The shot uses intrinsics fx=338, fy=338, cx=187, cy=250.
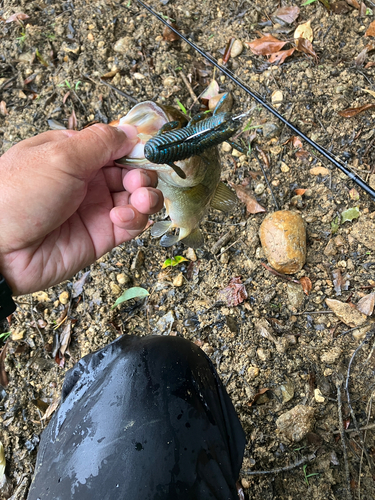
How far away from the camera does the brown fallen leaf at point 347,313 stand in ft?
8.28

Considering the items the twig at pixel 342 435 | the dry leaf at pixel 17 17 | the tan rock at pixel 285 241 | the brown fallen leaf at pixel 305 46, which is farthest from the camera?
the dry leaf at pixel 17 17

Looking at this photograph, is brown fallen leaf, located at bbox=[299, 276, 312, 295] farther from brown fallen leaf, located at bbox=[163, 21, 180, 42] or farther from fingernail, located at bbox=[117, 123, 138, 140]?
brown fallen leaf, located at bbox=[163, 21, 180, 42]

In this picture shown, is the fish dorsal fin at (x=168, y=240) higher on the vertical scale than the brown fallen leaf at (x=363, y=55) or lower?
lower

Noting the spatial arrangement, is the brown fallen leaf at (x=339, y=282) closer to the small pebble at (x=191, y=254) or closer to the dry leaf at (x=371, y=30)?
the small pebble at (x=191, y=254)

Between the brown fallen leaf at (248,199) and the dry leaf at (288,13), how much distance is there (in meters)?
1.77

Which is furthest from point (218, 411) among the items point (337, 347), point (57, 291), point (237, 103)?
point (237, 103)

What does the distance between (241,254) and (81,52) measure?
2703 mm

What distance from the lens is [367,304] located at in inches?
99.3

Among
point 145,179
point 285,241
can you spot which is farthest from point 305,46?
point 145,179

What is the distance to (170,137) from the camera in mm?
1332

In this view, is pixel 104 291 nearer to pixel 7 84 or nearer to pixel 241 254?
pixel 241 254

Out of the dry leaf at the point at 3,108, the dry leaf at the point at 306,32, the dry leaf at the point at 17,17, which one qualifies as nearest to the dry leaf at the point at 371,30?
the dry leaf at the point at 306,32

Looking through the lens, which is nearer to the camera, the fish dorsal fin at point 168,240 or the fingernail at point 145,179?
the fingernail at point 145,179

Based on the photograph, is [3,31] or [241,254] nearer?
[241,254]
